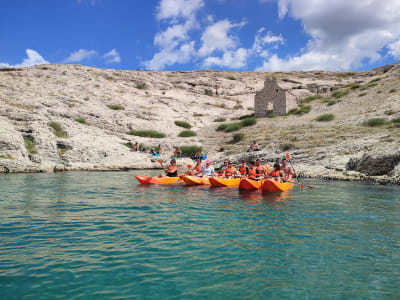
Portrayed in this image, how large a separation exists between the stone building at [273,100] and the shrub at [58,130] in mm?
20694

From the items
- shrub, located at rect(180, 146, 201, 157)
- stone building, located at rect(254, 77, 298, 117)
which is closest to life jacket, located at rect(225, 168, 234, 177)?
shrub, located at rect(180, 146, 201, 157)

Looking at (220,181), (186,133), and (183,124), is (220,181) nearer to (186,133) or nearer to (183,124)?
(186,133)

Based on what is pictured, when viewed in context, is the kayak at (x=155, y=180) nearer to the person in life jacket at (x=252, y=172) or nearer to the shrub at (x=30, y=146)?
the person in life jacket at (x=252, y=172)

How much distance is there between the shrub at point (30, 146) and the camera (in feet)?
64.5

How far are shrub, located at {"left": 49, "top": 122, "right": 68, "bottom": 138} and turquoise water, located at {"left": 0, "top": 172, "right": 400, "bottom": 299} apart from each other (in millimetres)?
15302

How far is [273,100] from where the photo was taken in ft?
112

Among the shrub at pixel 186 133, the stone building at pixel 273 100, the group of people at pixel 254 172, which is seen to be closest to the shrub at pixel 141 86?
the shrub at pixel 186 133

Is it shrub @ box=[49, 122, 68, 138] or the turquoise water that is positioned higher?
shrub @ box=[49, 122, 68, 138]

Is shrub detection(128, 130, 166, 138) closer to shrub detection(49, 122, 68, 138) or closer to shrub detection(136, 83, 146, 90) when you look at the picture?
shrub detection(49, 122, 68, 138)

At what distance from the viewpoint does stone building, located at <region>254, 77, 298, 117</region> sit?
110 feet

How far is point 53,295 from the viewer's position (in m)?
3.17

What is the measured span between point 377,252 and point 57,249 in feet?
15.3

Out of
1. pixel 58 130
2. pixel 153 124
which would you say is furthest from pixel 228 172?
pixel 153 124

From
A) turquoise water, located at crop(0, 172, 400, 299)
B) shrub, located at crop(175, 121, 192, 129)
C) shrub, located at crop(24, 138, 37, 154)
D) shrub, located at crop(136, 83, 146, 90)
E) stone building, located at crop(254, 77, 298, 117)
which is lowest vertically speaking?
turquoise water, located at crop(0, 172, 400, 299)
